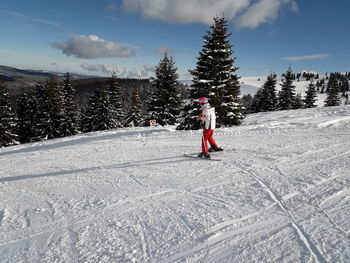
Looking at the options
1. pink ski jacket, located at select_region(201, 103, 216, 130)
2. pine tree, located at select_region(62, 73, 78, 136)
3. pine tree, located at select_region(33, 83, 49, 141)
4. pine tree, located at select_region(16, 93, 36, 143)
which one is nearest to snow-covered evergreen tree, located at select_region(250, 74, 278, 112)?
pine tree, located at select_region(62, 73, 78, 136)

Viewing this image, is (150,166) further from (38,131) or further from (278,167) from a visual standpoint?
(38,131)

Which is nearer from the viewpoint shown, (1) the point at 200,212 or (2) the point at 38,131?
(1) the point at 200,212

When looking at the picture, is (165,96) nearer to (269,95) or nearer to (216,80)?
(216,80)

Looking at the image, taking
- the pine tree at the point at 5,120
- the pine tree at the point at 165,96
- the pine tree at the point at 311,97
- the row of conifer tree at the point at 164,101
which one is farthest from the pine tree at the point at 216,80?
the pine tree at the point at 311,97

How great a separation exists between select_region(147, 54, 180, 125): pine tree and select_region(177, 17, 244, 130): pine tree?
19.9 feet

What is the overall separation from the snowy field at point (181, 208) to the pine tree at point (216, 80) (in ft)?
32.8

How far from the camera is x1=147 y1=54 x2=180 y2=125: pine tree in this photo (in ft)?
78.1

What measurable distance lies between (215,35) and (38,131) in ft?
83.0

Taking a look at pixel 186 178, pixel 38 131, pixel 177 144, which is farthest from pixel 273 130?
pixel 38 131

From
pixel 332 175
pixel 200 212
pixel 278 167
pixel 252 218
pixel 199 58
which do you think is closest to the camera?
pixel 252 218

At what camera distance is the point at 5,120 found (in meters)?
24.0

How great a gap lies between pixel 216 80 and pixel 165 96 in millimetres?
8050

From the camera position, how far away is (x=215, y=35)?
17.6m

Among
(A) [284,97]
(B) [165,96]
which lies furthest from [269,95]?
(B) [165,96]
